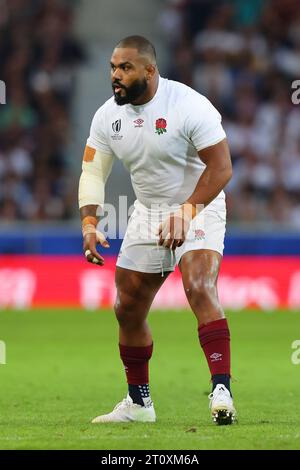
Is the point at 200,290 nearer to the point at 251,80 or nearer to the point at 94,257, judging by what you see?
the point at 94,257

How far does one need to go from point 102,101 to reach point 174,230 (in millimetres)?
12685

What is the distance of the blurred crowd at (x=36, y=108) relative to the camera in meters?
18.2

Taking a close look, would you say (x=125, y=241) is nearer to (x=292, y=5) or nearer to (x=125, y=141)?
(x=125, y=141)

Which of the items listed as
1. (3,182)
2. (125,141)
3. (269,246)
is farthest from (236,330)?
(125,141)

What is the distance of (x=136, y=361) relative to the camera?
25.4 feet

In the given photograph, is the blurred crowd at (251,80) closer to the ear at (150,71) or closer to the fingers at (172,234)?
the ear at (150,71)

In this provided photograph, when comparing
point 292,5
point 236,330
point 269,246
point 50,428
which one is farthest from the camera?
point 292,5

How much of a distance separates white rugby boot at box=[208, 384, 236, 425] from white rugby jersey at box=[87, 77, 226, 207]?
1.26m

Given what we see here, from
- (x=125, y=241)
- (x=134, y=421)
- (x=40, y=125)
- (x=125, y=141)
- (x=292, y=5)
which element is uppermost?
(x=292, y=5)

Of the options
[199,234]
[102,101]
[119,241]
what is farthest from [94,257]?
[102,101]

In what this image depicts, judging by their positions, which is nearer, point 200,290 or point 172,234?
point 172,234

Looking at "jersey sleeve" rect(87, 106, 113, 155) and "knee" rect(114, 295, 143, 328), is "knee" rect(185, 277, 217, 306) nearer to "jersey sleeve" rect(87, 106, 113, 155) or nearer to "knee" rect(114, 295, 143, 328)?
"knee" rect(114, 295, 143, 328)

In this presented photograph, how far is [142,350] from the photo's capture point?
305 inches

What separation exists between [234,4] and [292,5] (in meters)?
1.01
